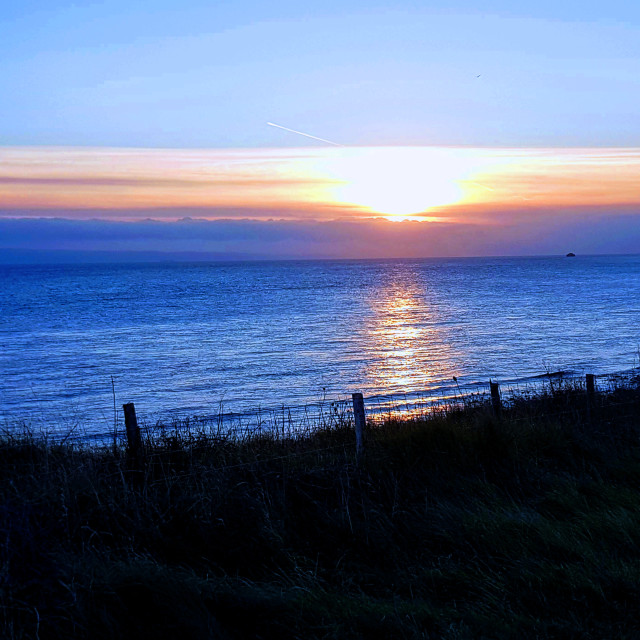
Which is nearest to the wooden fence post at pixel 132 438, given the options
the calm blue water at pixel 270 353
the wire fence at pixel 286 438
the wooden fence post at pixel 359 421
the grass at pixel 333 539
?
the wire fence at pixel 286 438

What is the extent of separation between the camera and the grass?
5648 millimetres

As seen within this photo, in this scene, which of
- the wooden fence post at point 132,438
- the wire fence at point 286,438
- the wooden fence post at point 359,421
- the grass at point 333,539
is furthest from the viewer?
the wooden fence post at point 359,421

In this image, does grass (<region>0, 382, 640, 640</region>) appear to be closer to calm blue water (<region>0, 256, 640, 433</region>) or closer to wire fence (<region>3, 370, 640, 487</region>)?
wire fence (<region>3, 370, 640, 487</region>)

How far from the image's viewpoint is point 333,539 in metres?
7.46

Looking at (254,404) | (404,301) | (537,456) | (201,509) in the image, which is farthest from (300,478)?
(404,301)

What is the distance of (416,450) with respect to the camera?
377 inches

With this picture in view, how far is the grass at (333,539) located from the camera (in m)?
5.65

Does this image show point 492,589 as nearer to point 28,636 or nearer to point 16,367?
point 28,636

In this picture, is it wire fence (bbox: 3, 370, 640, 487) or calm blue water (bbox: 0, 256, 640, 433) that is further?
calm blue water (bbox: 0, 256, 640, 433)

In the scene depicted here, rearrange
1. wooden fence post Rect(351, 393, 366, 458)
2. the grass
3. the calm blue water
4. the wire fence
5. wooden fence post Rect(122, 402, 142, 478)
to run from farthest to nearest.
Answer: the calm blue water
wooden fence post Rect(351, 393, 366, 458)
wooden fence post Rect(122, 402, 142, 478)
the wire fence
the grass

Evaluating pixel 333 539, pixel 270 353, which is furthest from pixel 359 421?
pixel 270 353

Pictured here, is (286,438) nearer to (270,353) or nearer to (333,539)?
(333,539)

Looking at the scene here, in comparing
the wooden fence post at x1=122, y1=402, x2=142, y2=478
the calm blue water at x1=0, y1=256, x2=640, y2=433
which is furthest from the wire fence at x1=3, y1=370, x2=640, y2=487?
the calm blue water at x1=0, y1=256, x2=640, y2=433

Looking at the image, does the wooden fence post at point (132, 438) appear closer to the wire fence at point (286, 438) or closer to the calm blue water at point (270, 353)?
the wire fence at point (286, 438)
